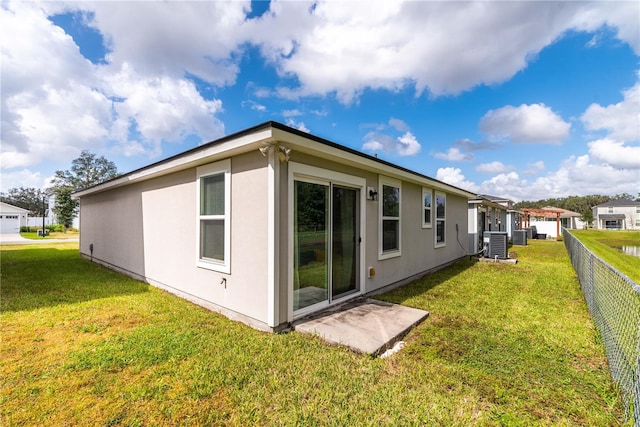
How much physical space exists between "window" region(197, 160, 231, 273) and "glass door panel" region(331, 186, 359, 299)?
5.55ft

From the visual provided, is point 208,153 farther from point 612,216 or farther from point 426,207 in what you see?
point 612,216

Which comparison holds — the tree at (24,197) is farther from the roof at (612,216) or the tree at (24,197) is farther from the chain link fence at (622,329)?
the roof at (612,216)

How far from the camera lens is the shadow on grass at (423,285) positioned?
530 cm

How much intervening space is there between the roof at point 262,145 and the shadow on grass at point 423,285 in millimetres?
2487

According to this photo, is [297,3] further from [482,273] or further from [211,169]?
[482,273]

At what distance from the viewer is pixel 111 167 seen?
39156mm

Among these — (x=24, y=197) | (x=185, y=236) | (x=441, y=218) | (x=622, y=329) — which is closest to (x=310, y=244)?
(x=185, y=236)

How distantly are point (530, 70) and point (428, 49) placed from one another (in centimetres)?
394

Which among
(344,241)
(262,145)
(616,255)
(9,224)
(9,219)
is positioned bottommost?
(616,255)

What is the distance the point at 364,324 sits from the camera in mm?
3768

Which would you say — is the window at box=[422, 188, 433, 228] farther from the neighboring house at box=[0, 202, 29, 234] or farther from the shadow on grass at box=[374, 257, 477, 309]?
the neighboring house at box=[0, 202, 29, 234]

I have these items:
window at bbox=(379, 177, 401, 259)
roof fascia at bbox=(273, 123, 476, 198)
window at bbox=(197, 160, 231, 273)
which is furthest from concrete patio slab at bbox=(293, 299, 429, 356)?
roof fascia at bbox=(273, 123, 476, 198)

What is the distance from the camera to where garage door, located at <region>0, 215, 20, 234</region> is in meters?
29.1

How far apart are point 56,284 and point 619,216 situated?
219 feet
